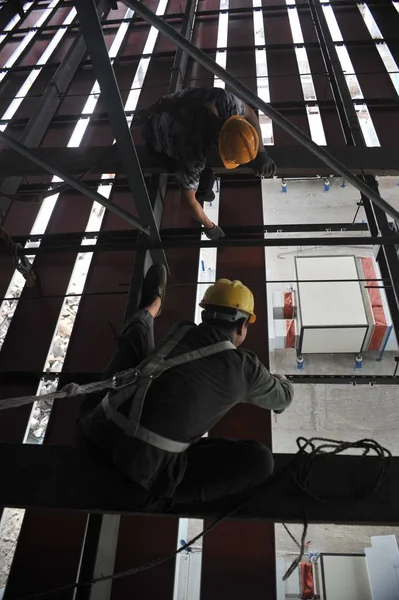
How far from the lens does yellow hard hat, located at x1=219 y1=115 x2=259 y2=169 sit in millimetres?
3691

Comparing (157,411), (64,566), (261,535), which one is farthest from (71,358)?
(157,411)

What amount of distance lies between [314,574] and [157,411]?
4345 millimetres

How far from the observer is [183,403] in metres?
2.20

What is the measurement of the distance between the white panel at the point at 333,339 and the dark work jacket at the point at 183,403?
3523mm

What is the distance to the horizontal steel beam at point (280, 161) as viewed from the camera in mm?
4711

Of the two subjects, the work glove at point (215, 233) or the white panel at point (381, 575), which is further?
the work glove at point (215, 233)

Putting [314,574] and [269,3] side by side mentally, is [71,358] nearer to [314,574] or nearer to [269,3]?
[314,574]

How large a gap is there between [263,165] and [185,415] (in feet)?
10.5

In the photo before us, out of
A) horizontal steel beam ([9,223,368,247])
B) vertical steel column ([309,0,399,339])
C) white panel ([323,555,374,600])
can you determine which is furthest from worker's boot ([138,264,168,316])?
white panel ([323,555,374,600])

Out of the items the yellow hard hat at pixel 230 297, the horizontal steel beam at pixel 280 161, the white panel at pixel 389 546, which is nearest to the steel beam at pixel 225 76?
the yellow hard hat at pixel 230 297

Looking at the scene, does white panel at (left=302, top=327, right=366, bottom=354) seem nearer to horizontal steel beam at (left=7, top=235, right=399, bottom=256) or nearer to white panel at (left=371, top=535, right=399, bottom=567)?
horizontal steel beam at (left=7, top=235, right=399, bottom=256)

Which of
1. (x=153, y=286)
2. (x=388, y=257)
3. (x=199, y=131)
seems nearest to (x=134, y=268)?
(x=153, y=286)

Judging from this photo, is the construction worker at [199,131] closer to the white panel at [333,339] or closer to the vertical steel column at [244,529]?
the vertical steel column at [244,529]

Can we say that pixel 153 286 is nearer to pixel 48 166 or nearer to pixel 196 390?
pixel 48 166
